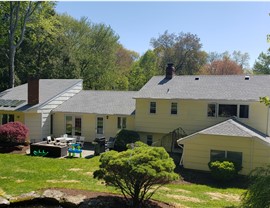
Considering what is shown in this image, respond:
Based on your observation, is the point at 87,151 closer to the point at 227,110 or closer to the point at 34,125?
the point at 34,125

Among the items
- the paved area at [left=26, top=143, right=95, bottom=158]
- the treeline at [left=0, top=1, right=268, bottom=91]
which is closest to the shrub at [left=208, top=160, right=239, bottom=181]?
the paved area at [left=26, top=143, right=95, bottom=158]

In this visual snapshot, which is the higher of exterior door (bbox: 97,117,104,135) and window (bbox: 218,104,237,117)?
window (bbox: 218,104,237,117)

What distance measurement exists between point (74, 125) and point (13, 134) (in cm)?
→ 580

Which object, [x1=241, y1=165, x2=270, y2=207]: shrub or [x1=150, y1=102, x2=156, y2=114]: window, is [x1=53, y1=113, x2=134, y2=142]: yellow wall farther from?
[x1=241, y1=165, x2=270, y2=207]: shrub

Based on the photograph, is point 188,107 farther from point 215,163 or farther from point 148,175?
point 148,175

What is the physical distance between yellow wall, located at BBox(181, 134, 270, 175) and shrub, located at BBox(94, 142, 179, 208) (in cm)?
814

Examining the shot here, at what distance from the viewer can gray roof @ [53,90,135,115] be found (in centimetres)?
2530

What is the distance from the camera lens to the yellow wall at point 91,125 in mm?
25072

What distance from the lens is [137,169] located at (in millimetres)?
9734

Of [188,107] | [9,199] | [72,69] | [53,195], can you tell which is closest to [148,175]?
[53,195]

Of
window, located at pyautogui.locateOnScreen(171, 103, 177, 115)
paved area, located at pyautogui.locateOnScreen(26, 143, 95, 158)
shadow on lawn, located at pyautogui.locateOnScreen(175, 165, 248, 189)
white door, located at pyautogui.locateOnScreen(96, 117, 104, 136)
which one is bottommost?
shadow on lawn, located at pyautogui.locateOnScreen(175, 165, 248, 189)

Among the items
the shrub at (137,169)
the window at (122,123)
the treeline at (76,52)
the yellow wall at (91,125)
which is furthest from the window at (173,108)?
the treeline at (76,52)

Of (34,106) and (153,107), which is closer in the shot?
(153,107)

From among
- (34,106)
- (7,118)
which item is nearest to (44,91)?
(34,106)
